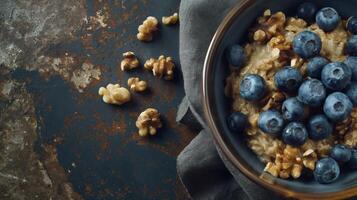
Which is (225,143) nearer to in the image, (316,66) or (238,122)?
(238,122)

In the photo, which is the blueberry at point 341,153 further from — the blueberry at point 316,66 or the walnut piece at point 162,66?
the walnut piece at point 162,66

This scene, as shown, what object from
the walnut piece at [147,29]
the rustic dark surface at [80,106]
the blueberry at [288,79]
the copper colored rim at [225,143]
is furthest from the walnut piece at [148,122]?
the blueberry at [288,79]

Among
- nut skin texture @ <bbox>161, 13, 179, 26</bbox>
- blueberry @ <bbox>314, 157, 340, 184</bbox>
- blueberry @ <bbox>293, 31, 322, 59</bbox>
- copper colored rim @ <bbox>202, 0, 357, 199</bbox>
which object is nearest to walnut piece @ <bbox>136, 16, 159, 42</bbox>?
nut skin texture @ <bbox>161, 13, 179, 26</bbox>

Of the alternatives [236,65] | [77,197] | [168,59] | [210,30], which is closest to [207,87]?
[236,65]

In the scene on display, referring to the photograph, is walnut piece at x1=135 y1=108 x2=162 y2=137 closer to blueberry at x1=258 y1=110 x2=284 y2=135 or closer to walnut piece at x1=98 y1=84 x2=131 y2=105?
walnut piece at x1=98 y1=84 x2=131 y2=105

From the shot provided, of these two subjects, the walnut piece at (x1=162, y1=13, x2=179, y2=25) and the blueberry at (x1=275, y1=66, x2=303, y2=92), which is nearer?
the blueberry at (x1=275, y1=66, x2=303, y2=92)

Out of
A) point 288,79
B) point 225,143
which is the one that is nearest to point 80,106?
point 225,143

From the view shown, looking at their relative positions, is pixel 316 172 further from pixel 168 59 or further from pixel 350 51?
pixel 168 59
